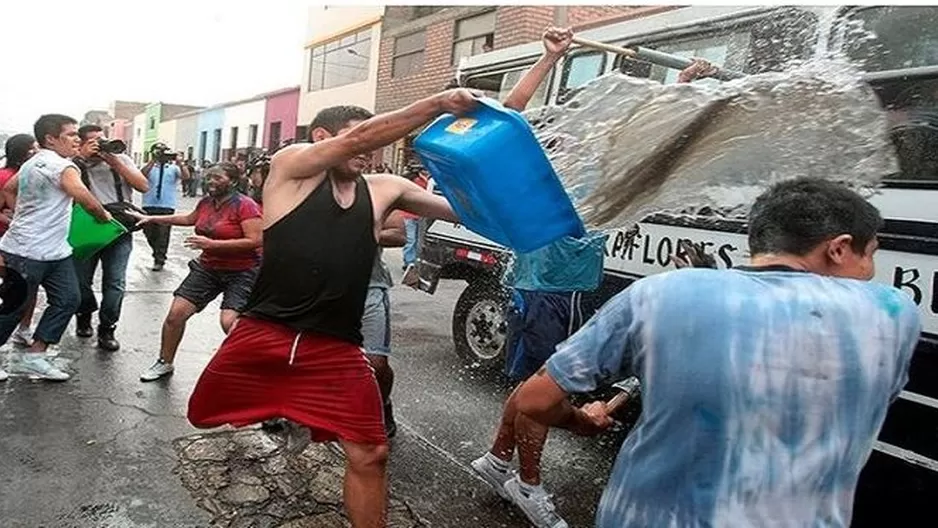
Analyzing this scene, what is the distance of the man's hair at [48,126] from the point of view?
4559mm

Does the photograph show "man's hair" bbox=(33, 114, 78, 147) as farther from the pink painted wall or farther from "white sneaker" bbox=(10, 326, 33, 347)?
the pink painted wall

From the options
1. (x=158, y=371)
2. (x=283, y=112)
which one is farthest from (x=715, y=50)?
(x=283, y=112)

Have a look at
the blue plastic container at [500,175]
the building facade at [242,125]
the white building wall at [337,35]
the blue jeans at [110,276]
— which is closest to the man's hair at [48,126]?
the blue jeans at [110,276]

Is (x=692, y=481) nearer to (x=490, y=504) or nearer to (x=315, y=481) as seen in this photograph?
(x=490, y=504)

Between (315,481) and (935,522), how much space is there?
2560 mm

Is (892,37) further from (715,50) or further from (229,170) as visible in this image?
(229,170)

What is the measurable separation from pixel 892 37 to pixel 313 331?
2706 millimetres

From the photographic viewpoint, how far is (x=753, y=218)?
61.8 inches

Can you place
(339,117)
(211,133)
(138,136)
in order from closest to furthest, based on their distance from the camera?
(339,117), (211,133), (138,136)

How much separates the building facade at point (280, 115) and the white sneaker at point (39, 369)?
69.3 ft

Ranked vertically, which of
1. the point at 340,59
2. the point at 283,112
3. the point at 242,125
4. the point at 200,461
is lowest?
the point at 200,461

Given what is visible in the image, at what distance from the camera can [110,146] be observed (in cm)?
521

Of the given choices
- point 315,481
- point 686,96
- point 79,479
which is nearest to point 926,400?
point 686,96

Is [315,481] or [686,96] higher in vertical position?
[686,96]
